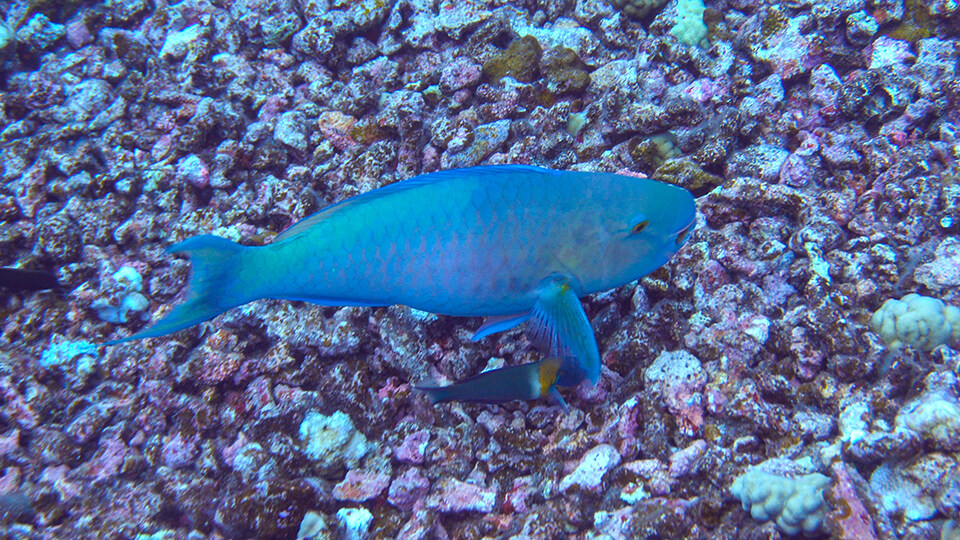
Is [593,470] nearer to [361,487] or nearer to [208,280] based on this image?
[361,487]

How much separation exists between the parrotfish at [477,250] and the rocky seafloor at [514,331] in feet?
1.90

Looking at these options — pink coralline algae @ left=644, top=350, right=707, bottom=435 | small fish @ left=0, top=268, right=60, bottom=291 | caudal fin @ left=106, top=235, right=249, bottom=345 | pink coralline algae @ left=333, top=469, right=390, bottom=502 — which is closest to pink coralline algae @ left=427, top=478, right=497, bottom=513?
pink coralline algae @ left=333, top=469, right=390, bottom=502

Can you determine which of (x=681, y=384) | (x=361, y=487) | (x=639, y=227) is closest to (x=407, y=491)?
(x=361, y=487)

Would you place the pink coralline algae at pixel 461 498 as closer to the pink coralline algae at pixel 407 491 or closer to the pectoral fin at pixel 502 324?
the pink coralline algae at pixel 407 491

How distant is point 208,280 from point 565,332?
1433 mm

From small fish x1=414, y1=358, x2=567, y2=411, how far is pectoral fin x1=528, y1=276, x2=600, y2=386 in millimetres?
63

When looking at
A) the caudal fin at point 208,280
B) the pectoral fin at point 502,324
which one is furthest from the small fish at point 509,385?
the caudal fin at point 208,280

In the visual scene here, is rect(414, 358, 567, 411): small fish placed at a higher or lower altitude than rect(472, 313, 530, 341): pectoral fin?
lower

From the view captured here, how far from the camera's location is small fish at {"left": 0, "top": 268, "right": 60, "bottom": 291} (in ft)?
10.4

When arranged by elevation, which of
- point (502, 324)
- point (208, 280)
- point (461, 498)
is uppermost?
point (208, 280)

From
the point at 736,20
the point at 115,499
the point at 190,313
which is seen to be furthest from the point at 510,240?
the point at 736,20

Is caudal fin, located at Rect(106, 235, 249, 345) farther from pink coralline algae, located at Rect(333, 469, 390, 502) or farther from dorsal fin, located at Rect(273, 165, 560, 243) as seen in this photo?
pink coralline algae, located at Rect(333, 469, 390, 502)

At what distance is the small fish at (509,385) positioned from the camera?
7.23 ft

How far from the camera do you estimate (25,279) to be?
3203mm
